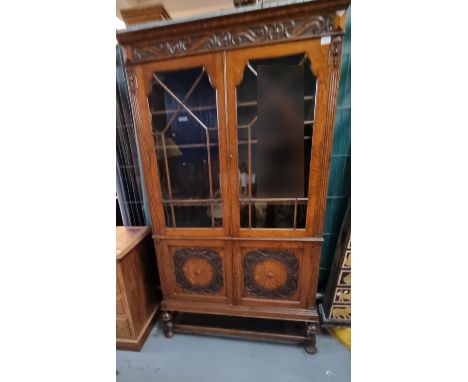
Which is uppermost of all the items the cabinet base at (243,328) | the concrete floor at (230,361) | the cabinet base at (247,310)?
the cabinet base at (247,310)

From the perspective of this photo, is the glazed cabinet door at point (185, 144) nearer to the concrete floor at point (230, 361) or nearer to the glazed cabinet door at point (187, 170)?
the glazed cabinet door at point (187, 170)

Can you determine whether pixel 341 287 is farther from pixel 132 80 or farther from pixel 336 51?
pixel 132 80

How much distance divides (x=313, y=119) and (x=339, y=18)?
1.35 ft

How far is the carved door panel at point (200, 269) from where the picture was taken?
4.01 ft

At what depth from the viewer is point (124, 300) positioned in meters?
1.25

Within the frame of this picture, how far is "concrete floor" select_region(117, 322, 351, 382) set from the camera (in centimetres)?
118

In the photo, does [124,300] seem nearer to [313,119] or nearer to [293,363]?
[293,363]

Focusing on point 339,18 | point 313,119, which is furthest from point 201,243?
point 339,18

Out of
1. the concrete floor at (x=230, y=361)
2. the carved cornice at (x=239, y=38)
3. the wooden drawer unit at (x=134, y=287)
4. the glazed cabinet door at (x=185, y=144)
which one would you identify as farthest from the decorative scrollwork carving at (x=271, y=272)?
the carved cornice at (x=239, y=38)

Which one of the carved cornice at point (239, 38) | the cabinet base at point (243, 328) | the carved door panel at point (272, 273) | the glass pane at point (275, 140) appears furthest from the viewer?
the cabinet base at point (243, 328)

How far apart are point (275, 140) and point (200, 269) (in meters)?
0.91

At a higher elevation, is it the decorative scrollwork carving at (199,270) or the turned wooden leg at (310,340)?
the decorative scrollwork carving at (199,270)

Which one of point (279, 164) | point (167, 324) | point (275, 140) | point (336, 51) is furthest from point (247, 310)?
point (336, 51)
